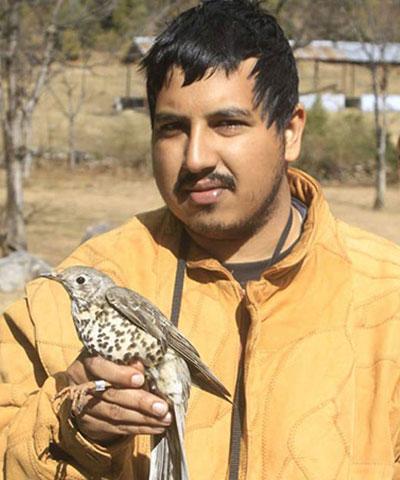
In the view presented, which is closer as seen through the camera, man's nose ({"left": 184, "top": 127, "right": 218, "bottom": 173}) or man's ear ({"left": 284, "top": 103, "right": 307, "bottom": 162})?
man's nose ({"left": 184, "top": 127, "right": 218, "bottom": 173})

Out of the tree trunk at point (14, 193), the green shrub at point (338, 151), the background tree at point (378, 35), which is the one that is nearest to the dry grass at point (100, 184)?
the tree trunk at point (14, 193)

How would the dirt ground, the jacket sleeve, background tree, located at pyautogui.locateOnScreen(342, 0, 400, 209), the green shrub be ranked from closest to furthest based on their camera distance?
the jacket sleeve, the dirt ground, background tree, located at pyautogui.locateOnScreen(342, 0, 400, 209), the green shrub

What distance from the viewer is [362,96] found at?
41.3m

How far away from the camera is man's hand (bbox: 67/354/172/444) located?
2.08 meters

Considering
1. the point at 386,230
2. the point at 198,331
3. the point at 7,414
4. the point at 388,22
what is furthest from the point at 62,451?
the point at 388,22

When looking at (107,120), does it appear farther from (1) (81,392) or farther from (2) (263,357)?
(1) (81,392)

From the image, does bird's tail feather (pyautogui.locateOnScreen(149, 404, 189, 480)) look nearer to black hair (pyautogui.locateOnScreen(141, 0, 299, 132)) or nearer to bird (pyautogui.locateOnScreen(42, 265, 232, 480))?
bird (pyautogui.locateOnScreen(42, 265, 232, 480))

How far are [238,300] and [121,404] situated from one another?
555 mm

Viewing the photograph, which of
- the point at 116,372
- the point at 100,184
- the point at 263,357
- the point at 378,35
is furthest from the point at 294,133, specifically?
the point at 100,184

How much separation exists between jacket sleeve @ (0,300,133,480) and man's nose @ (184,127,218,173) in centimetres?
63

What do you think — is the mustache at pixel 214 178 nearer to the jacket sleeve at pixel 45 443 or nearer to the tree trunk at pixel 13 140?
the jacket sleeve at pixel 45 443

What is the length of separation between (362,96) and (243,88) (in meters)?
39.8

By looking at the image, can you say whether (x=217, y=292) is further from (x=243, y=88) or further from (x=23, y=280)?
(x=23, y=280)

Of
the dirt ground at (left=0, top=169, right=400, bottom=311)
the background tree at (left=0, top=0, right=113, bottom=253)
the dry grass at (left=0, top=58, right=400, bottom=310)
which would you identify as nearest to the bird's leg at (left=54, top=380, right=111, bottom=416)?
the dry grass at (left=0, top=58, right=400, bottom=310)
